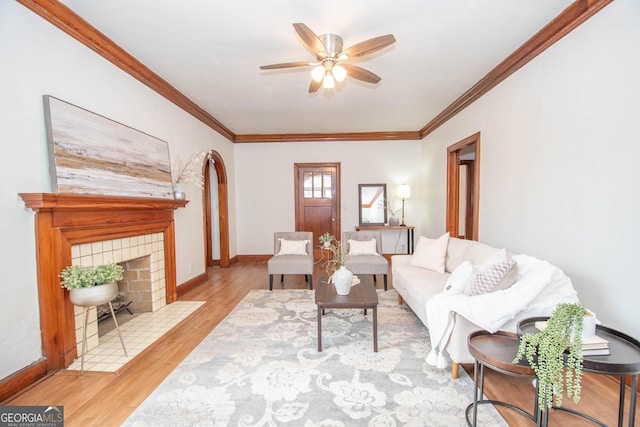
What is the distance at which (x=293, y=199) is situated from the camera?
6.37 m

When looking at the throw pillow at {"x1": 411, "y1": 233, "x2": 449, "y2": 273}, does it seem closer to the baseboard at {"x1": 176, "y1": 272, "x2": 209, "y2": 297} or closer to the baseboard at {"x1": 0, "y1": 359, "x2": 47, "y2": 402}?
the baseboard at {"x1": 176, "y1": 272, "x2": 209, "y2": 297}

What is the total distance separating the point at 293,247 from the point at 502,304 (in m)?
3.08

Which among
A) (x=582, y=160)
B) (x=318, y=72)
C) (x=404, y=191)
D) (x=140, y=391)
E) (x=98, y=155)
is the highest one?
(x=318, y=72)

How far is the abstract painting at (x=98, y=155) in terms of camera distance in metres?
2.20

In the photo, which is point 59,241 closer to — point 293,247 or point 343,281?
point 343,281

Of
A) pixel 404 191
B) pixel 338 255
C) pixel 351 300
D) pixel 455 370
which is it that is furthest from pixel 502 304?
pixel 404 191

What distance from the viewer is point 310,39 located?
2.17 m

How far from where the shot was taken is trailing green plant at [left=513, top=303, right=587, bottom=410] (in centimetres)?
123

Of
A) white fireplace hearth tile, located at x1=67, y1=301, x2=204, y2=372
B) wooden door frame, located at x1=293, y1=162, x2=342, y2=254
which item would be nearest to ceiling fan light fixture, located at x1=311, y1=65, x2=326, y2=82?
white fireplace hearth tile, located at x1=67, y1=301, x2=204, y2=372

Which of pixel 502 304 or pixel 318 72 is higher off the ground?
pixel 318 72

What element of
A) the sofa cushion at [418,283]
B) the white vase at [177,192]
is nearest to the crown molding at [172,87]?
the white vase at [177,192]

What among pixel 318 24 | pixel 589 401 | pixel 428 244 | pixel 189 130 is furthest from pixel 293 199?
pixel 589 401

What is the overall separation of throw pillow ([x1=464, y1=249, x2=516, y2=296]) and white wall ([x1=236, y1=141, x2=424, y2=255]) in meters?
4.16

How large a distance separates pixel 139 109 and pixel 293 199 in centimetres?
356
